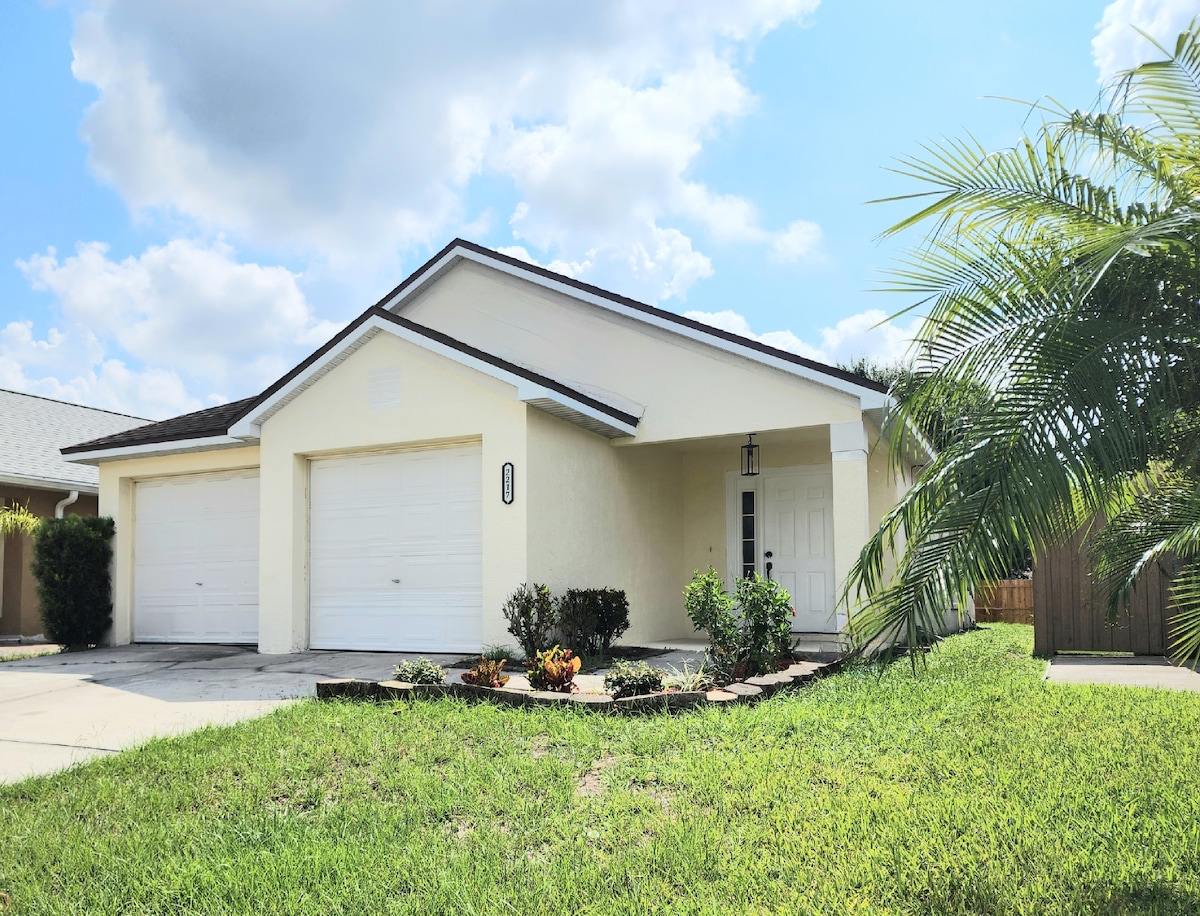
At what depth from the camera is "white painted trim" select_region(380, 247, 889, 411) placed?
36.2 feet

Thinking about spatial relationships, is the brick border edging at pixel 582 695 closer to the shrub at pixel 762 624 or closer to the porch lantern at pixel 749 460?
the shrub at pixel 762 624

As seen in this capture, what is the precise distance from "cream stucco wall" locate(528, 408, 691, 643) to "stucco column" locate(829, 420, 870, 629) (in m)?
3.24

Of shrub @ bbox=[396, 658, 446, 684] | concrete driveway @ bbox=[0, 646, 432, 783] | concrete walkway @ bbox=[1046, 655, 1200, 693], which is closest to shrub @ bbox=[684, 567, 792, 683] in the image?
shrub @ bbox=[396, 658, 446, 684]

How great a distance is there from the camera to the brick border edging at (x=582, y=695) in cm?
702

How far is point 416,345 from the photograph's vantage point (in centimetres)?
1131

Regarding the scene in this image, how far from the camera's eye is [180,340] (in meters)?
15.2

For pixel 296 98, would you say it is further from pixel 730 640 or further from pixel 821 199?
pixel 730 640

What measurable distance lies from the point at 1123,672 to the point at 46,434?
70.5ft

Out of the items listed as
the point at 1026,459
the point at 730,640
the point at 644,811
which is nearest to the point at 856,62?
the point at 730,640

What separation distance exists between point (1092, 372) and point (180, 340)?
1495 cm

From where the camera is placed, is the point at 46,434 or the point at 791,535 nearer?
the point at 791,535

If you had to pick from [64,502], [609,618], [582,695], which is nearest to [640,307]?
[609,618]

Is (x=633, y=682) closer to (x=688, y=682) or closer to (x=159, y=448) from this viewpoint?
(x=688, y=682)

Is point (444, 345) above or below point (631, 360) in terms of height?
below
